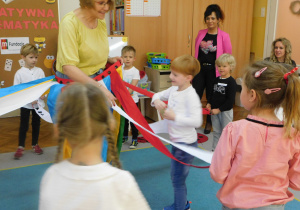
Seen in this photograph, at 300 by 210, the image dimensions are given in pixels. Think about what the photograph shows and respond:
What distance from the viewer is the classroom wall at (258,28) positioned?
19.7ft

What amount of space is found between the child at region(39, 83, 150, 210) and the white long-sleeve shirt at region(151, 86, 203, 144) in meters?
1.00

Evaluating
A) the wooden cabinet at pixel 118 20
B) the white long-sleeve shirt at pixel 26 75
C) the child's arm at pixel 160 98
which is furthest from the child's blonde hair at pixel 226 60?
the wooden cabinet at pixel 118 20

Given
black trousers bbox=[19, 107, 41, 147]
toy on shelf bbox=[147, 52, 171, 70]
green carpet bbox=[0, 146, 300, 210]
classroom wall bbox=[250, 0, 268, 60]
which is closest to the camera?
green carpet bbox=[0, 146, 300, 210]

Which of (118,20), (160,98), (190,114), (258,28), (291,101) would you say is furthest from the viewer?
(258,28)

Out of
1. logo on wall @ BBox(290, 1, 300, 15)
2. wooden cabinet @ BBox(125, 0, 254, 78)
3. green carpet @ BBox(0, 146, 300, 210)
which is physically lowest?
green carpet @ BBox(0, 146, 300, 210)

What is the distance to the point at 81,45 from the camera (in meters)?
2.01

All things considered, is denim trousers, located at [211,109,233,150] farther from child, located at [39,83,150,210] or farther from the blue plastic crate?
child, located at [39,83,150,210]

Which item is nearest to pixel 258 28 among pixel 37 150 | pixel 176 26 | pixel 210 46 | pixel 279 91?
pixel 176 26

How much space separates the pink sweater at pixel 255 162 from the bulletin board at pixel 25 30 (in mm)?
3969

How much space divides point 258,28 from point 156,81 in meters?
2.60

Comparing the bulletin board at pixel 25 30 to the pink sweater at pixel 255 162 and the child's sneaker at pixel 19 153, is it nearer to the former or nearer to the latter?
the child's sneaker at pixel 19 153

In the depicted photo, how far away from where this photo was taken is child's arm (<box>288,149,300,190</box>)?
1.38m

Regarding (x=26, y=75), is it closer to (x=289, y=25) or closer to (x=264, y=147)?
(x=264, y=147)

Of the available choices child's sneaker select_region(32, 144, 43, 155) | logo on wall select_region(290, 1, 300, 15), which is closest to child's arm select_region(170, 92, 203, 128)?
child's sneaker select_region(32, 144, 43, 155)
